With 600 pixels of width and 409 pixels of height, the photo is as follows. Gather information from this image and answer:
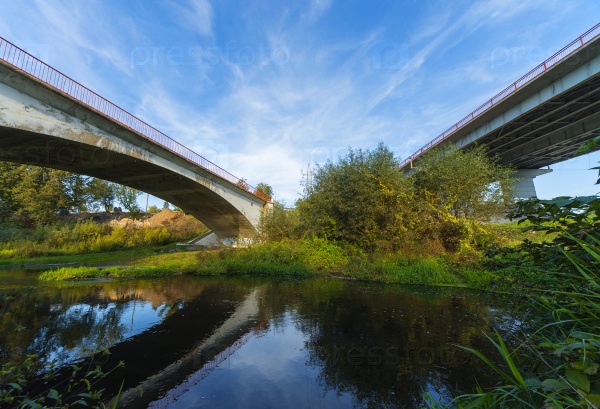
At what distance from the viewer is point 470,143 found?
2055 cm

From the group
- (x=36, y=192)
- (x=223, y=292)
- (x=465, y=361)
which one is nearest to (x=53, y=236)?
(x=36, y=192)

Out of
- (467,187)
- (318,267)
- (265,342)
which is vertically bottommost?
(265,342)

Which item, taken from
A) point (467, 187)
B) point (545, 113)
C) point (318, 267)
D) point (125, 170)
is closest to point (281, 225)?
point (318, 267)

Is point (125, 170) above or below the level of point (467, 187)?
above

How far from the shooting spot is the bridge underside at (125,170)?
443 inches

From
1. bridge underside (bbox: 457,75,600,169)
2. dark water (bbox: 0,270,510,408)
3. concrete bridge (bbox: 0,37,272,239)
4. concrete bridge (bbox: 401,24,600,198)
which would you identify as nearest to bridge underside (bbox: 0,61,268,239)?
concrete bridge (bbox: 0,37,272,239)

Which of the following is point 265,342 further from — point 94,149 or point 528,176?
point 528,176

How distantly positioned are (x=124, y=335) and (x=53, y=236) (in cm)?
2713

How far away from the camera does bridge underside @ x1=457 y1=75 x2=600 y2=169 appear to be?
14602mm

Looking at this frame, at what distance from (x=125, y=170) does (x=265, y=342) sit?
52.0 ft

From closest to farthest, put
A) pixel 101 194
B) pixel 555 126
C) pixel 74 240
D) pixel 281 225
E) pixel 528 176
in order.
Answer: pixel 281 225
pixel 555 126
pixel 74 240
pixel 528 176
pixel 101 194

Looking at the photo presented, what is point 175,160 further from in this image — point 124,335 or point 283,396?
point 283,396

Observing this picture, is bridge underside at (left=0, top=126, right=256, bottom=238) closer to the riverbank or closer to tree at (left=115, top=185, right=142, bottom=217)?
the riverbank

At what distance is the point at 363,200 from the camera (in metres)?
14.0
